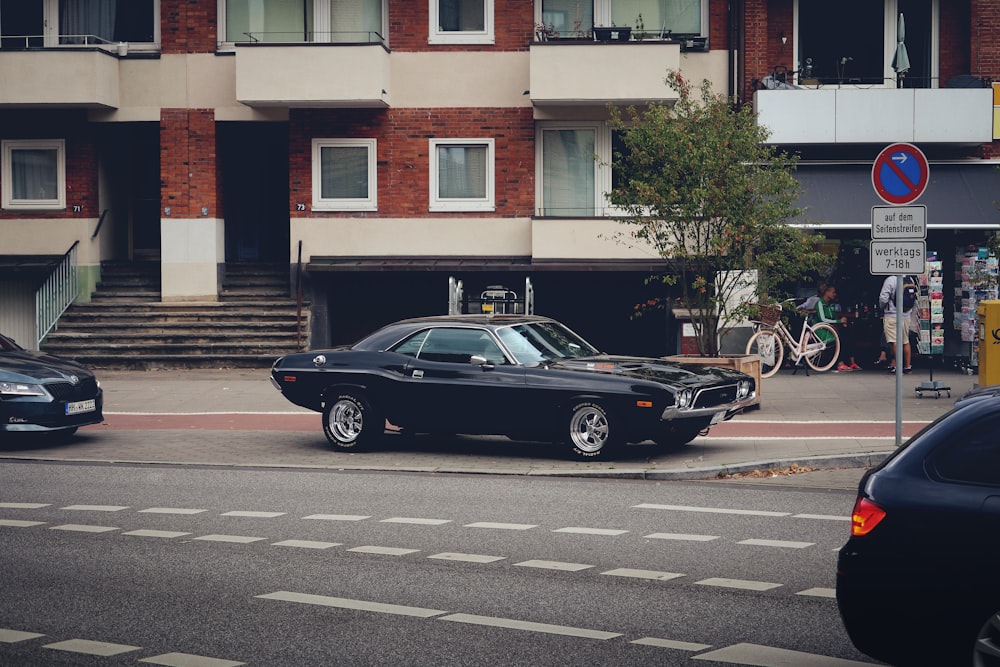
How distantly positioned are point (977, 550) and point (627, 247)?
19691mm

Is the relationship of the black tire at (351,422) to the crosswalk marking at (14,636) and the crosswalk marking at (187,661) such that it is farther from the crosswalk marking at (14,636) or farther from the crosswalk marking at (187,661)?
the crosswalk marking at (187,661)

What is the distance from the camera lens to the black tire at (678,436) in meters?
13.3

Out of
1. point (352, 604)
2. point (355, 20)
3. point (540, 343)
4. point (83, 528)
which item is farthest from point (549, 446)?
point (355, 20)

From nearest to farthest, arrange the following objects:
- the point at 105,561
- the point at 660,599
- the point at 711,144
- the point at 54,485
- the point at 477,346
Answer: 1. the point at 660,599
2. the point at 105,561
3. the point at 54,485
4. the point at 477,346
5. the point at 711,144

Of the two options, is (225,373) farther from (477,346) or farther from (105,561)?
(105,561)

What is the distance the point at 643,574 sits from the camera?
831 centimetres

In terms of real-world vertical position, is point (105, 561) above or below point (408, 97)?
below

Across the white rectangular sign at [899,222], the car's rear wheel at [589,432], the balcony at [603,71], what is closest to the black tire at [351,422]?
the car's rear wheel at [589,432]

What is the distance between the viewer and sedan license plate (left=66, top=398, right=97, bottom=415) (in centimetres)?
1542

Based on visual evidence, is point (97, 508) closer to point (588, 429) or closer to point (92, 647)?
point (92, 647)

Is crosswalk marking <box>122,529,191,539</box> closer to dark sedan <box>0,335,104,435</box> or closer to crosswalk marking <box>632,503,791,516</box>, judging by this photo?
crosswalk marking <box>632,503,791,516</box>

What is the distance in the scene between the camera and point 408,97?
25562 mm

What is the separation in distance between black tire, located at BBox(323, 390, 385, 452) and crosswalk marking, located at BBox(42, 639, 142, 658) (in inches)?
308

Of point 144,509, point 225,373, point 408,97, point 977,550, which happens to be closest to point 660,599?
point 977,550
